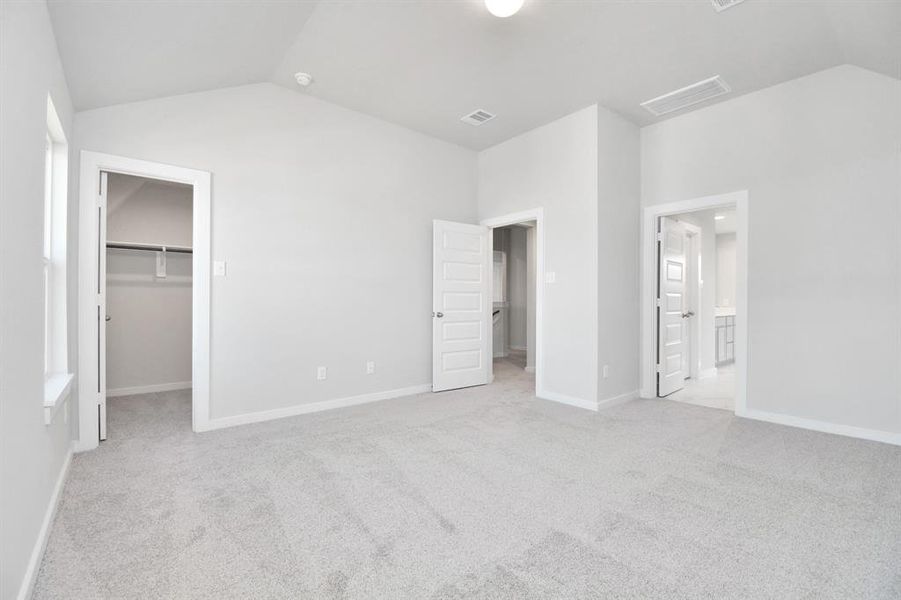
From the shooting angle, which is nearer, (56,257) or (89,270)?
(56,257)

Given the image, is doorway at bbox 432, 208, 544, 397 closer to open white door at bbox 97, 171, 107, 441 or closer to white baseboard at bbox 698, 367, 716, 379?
white baseboard at bbox 698, 367, 716, 379

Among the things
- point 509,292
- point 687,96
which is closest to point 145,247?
point 687,96

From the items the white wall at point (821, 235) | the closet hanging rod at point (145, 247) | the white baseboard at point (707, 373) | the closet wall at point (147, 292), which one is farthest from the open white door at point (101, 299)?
the white baseboard at point (707, 373)

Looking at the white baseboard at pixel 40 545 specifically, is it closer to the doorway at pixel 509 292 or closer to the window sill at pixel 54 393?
the window sill at pixel 54 393

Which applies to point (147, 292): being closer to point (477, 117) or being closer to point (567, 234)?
point (477, 117)

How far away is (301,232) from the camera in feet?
12.8

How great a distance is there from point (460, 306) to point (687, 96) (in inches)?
120

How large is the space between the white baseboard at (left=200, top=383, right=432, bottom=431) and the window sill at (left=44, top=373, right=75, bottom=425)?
1.08 m

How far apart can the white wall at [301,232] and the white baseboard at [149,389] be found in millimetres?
2035

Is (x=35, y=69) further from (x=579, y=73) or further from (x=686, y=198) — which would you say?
(x=686, y=198)

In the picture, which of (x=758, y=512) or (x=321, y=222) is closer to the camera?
(x=758, y=512)

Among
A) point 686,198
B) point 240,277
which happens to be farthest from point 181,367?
point 686,198

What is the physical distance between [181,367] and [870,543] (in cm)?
602

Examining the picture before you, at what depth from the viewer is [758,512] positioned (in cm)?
211
